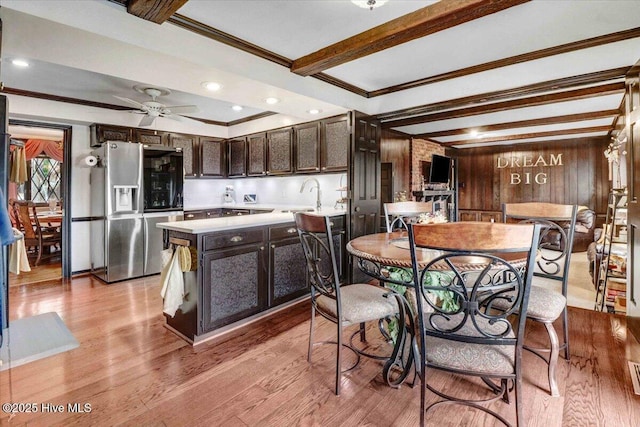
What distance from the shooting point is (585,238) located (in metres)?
6.75

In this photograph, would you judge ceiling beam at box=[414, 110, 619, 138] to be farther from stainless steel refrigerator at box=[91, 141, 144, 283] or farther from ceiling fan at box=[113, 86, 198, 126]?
stainless steel refrigerator at box=[91, 141, 144, 283]

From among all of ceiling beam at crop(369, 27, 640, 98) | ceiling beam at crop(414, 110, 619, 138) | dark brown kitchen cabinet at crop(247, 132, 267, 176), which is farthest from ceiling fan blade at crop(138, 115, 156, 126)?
ceiling beam at crop(414, 110, 619, 138)

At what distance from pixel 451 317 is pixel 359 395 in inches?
28.0

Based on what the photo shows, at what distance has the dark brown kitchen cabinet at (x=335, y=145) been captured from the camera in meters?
4.13

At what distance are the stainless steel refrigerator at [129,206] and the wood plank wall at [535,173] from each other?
684 centimetres

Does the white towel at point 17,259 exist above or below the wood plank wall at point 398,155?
below

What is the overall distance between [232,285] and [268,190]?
3.26m

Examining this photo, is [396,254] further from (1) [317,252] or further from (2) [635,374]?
(2) [635,374]

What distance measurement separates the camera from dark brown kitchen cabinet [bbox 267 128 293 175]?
16.0 ft

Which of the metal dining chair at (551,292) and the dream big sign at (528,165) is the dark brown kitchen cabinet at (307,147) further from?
the dream big sign at (528,165)

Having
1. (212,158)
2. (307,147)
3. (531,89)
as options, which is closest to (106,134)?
(212,158)

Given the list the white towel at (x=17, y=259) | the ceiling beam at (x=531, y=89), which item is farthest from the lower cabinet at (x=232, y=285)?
the ceiling beam at (x=531, y=89)

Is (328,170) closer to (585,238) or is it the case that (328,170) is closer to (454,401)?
(454,401)

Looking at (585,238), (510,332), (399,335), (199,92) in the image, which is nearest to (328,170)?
(199,92)
